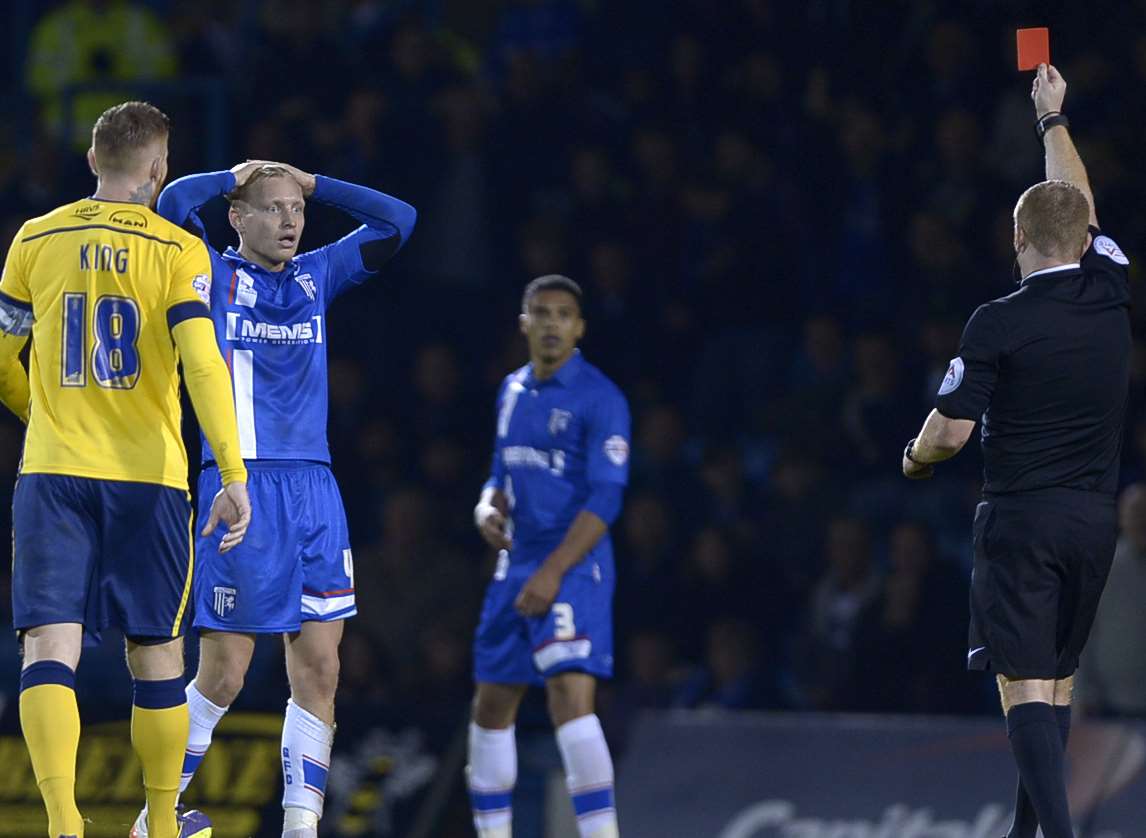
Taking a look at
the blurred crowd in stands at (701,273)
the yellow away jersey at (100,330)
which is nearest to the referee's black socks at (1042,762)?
the yellow away jersey at (100,330)

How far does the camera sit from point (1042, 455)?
5676mm

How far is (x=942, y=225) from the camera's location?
1028 centimetres

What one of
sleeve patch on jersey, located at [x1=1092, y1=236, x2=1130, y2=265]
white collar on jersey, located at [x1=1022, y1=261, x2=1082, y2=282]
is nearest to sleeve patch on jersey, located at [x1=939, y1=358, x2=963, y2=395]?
white collar on jersey, located at [x1=1022, y1=261, x2=1082, y2=282]

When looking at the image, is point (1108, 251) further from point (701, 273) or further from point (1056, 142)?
point (701, 273)

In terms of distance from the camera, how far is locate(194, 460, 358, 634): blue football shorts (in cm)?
590

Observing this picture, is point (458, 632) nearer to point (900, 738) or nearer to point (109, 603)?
point (900, 738)

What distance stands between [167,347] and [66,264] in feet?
1.17

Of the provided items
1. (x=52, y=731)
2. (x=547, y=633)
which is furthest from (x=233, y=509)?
(x=547, y=633)

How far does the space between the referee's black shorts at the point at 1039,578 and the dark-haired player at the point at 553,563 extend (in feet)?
6.00

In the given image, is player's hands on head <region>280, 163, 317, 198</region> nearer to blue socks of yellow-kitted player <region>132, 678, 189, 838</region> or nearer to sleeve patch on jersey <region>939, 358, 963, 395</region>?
blue socks of yellow-kitted player <region>132, 678, 189, 838</region>

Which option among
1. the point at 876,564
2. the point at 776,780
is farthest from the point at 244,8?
the point at 776,780

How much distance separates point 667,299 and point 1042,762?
575 cm

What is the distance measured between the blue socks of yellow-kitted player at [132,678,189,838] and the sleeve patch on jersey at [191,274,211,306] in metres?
1.08

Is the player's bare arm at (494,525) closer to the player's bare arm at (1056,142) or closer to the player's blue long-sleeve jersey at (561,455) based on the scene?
the player's blue long-sleeve jersey at (561,455)
